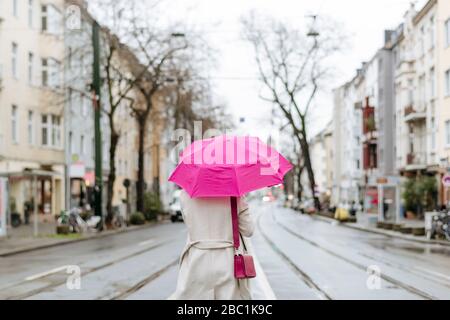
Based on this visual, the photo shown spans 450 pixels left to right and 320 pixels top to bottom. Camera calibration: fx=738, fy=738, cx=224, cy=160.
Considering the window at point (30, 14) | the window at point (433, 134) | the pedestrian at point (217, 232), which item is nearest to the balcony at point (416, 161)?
the window at point (433, 134)

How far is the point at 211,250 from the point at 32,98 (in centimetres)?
3756

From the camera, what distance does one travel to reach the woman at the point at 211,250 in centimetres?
509

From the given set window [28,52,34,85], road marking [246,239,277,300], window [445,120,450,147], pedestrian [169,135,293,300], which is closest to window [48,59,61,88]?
window [28,52,34,85]

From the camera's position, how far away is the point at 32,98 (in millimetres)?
40906

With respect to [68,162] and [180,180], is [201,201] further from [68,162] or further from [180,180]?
[68,162]

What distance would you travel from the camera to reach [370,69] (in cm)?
7431

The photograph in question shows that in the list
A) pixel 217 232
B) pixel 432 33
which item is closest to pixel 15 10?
pixel 432 33

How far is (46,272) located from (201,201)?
11.0 metres

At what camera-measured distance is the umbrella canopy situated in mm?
5086

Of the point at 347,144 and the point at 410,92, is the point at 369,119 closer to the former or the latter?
the point at 410,92

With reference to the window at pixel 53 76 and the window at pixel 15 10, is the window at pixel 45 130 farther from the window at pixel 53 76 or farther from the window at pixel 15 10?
the window at pixel 15 10

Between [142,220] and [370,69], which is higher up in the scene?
[370,69]
